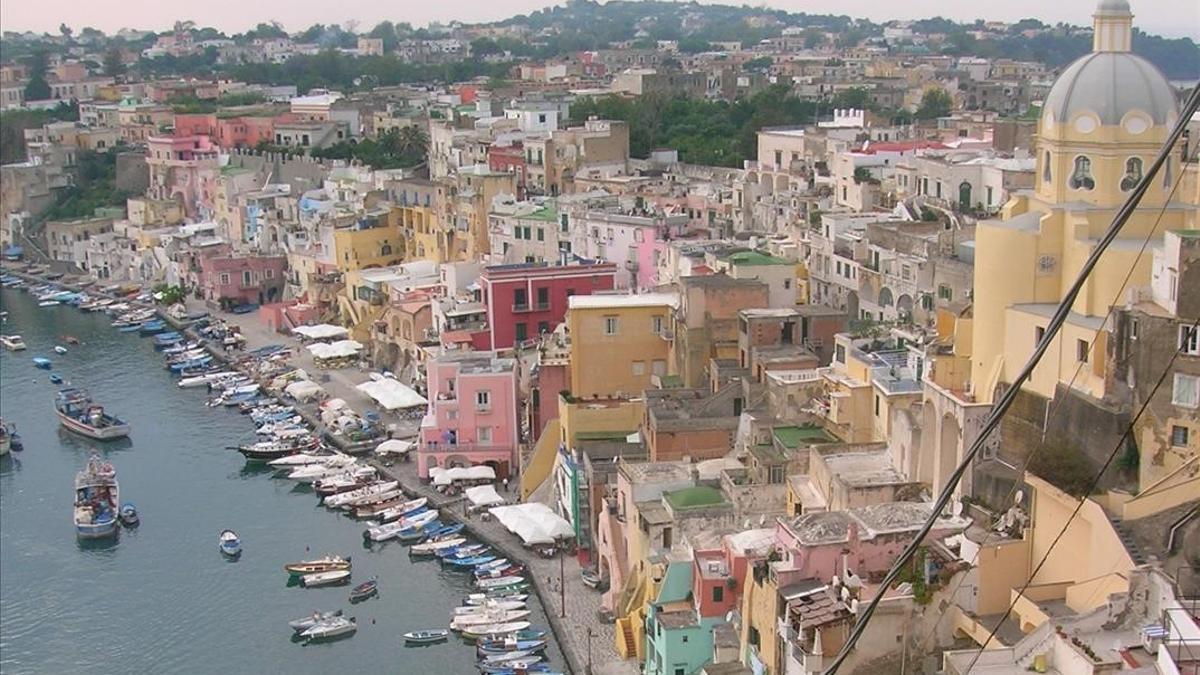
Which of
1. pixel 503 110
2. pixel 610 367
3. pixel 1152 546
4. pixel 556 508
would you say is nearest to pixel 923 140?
pixel 610 367

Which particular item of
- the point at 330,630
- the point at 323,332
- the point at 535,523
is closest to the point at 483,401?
the point at 535,523

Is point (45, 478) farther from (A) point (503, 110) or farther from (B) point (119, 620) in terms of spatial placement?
(A) point (503, 110)

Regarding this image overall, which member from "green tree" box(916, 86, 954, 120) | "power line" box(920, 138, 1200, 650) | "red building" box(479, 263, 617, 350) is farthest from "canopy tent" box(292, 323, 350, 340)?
"power line" box(920, 138, 1200, 650)

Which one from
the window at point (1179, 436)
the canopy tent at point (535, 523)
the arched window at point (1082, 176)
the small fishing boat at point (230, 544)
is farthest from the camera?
the small fishing boat at point (230, 544)

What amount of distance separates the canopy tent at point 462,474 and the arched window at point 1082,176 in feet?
40.1

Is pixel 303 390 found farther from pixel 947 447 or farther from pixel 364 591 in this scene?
pixel 947 447

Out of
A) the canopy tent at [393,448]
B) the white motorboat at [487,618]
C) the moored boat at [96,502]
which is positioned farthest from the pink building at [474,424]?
the white motorboat at [487,618]

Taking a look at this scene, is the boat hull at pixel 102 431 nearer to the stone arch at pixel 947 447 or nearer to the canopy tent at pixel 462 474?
the canopy tent at pixel 462 474

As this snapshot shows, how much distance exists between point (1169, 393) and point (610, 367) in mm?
11917

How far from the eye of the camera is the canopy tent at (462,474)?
24.0 metres

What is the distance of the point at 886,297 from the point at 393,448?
30.1 ft

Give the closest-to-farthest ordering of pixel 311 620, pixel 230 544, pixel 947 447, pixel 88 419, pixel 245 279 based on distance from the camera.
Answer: pixel 947 447 < pixel 311 620 < pixel 230 544 < pixel 88 419 < pixel 245 279

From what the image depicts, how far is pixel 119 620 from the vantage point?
797 inches

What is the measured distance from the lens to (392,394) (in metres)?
29.0
